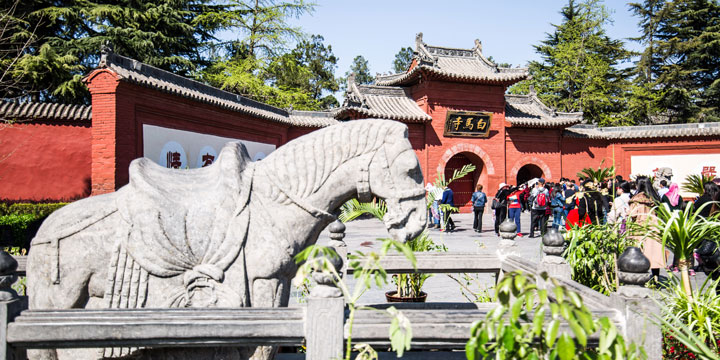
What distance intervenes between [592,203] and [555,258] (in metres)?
6.15

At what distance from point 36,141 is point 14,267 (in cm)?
1057

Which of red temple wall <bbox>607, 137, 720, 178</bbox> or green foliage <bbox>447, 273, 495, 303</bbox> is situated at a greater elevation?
red temple wall <bbox>607, 137, 720, 178</bbox>

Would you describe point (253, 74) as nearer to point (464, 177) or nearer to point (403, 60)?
point (464, 177)

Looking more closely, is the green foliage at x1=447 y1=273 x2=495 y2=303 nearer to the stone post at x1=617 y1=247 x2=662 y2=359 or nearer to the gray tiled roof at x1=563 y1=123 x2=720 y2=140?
the stone post at x1=617 y1=247 x2=662 y2=359

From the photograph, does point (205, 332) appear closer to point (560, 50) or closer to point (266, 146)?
point (266, 146)

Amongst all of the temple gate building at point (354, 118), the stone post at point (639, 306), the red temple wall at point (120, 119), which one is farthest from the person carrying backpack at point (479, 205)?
the stone post at point (639, 306)

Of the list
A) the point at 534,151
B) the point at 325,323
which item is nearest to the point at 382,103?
the point at 534,151

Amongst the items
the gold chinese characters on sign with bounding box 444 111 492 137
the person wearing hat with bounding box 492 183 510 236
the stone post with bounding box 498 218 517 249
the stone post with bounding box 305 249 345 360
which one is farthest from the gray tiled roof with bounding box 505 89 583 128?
the stone post with bounding box 305 249 345 360

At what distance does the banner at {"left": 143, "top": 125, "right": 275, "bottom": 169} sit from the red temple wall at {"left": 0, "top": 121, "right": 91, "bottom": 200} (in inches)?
69.6

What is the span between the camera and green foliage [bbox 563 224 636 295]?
3596 mm

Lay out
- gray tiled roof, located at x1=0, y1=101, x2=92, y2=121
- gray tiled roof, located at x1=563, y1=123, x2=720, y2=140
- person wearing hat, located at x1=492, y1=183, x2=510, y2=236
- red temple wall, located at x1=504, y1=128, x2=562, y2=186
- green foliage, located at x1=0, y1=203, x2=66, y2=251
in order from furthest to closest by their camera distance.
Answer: red temple wall, located at x1=504, y1=128, x2=562, y2=186 → gray tiled roof, located at x1=563, y1=123, x2=720, y2=140 → person wearing hat, located at x1=492, y1=183, x2=510, y2=236 → gray tiled roof, located at x1=0, y1=101, x2=92, y2=121 → green foliage, located at x1=0, y1=203, x2=66, y2=251

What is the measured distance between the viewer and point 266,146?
14.5 m

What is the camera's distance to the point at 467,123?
17641mm

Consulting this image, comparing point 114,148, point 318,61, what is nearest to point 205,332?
point 114,148
